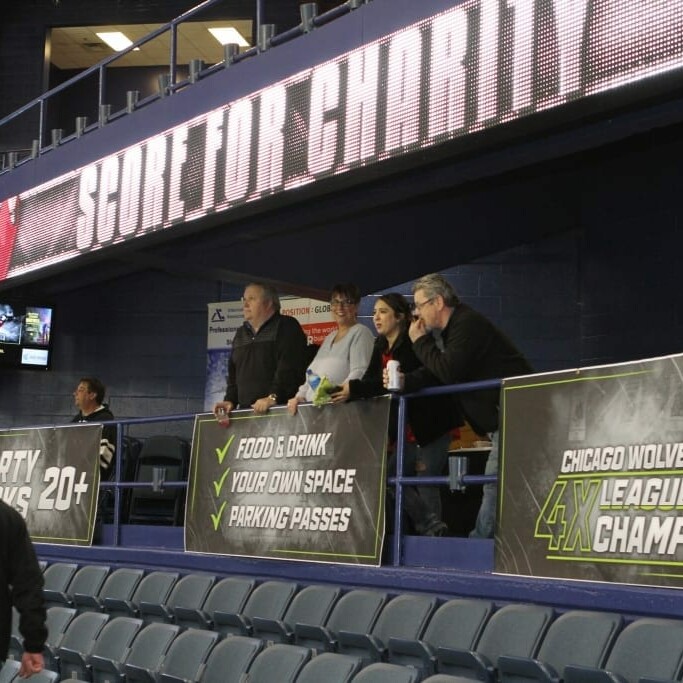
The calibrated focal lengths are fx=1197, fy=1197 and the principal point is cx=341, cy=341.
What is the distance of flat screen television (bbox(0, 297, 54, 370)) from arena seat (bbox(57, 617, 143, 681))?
21.8ft

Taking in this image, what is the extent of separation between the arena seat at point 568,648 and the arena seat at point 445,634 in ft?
1.36

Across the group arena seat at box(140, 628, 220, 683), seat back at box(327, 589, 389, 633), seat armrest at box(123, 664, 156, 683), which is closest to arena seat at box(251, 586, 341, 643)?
seat back at box(327, 589, 389, 633)

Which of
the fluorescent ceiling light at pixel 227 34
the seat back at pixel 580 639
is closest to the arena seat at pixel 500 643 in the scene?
the seat back at pixel 580 639

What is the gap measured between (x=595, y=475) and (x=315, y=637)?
1.65 metres

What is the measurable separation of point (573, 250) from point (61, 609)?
5419 millimetres

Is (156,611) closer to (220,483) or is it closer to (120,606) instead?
(120,606)

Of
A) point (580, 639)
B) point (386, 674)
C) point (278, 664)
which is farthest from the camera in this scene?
point (278, 664)

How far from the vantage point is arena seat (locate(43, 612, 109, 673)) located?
6.52 m

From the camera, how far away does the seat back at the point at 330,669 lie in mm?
4605

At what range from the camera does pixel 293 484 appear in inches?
261

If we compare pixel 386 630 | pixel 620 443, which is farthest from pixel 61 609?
pixel 620 443

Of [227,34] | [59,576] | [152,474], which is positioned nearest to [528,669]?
[59,576]

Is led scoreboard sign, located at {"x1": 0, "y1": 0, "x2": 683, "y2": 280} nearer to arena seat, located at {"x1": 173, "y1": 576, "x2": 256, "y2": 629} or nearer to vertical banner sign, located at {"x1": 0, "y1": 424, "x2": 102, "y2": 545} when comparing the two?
vertical banner sign, located at {"x1": 0, "y1": 424, "x2": 102, "y2": 545}

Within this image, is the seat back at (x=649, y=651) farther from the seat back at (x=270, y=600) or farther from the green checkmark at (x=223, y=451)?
the green checkmark at (x=223, y=451)
